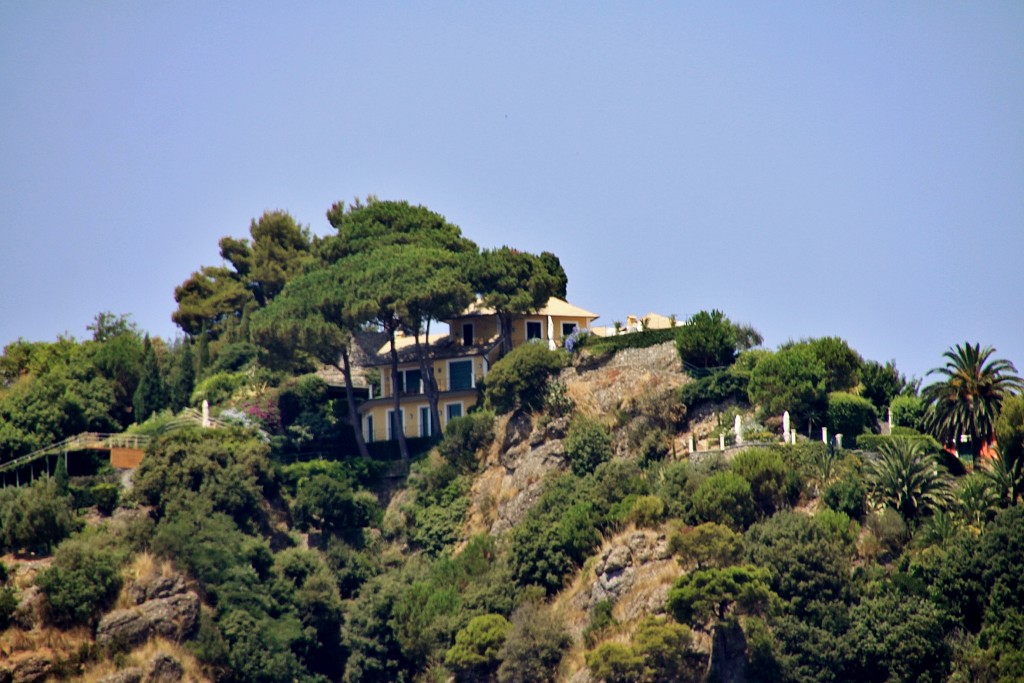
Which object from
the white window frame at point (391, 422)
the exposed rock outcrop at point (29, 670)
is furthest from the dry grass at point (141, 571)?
the white window frame at point (391, 422)

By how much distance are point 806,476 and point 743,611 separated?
22.6 ft

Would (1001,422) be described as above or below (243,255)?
below

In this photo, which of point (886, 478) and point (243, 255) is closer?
point (886, 478)

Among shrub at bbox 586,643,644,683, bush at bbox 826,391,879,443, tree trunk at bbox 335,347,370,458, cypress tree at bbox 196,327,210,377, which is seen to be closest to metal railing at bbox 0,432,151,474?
tree trunk at bbox 335,347,370,458

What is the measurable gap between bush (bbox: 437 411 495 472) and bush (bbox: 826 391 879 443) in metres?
15.0

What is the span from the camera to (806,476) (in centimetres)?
7294

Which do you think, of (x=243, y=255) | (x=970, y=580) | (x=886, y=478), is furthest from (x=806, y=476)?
(x=243, y=255)

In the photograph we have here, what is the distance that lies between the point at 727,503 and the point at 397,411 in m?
21.2

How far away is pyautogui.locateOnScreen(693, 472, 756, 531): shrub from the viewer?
71.2m

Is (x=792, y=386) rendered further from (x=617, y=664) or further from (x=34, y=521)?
(x=34, y=521)

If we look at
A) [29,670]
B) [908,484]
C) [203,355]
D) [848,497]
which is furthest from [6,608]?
[908,484]

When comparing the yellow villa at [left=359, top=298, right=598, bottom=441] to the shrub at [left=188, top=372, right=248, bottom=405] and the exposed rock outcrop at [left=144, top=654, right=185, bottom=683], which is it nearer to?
the shrub at [left=188, top=372, right=248, bottom=405]

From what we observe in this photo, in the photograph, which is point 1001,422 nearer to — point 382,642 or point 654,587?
point 654,587

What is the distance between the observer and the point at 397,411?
289 ft
